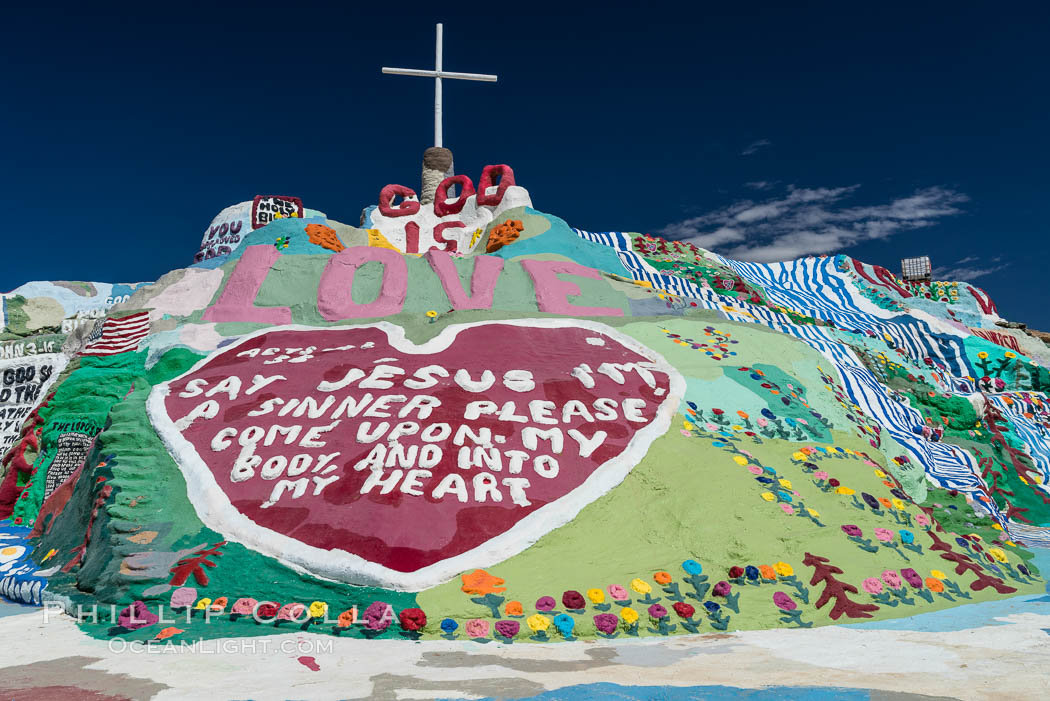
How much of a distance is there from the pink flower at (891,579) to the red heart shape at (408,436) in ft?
5.85

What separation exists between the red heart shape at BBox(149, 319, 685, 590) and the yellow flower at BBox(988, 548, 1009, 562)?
2636 mm

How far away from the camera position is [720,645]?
3.68 m

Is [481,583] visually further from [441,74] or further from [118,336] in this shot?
[441,74]

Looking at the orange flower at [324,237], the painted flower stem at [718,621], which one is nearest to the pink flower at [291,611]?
the painted flower stem at [718,621]

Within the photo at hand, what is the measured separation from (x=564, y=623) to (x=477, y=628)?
478 millimetres

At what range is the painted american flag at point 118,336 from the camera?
8.22 meters

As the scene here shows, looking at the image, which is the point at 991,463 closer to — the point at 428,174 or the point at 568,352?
the point at 568,352

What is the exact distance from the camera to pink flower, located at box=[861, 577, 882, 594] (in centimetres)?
437

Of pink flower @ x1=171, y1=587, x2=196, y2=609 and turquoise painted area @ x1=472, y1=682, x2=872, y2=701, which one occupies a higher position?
pink flower @ x1=171, y1=587, x2=196, y2=609

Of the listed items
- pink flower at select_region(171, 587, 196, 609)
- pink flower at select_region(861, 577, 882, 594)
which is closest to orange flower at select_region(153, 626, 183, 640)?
pink flower at select_region(171, 587, 196, 609)

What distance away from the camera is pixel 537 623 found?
3.91 meters

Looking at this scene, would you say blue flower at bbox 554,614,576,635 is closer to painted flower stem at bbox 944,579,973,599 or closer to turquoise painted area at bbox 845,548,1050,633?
turquoise painted area at bbox 845,548,1050,633

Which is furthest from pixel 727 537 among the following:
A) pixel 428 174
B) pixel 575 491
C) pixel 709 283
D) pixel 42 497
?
pixel 428 174

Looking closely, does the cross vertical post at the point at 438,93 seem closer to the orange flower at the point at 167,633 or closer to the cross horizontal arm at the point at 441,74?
the cross horizontal arm at the point at 441,74
